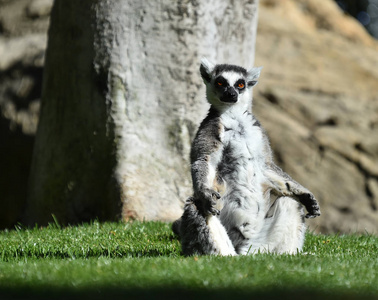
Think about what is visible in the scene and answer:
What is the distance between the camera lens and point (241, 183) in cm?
578

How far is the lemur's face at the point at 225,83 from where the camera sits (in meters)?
5.92

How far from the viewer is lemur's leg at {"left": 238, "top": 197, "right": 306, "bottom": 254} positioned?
5840 mm

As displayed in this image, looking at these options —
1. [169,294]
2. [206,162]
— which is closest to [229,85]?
[206,162]

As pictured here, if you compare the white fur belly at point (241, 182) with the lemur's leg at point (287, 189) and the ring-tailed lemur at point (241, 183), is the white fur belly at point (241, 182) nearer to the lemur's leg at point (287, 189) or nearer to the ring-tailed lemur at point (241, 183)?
the ring-tailed lemur at point (241, 183)

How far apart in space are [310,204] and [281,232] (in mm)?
377

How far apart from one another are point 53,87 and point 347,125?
5655mm

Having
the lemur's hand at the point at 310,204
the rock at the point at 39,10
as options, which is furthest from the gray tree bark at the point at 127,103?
the lemur's hand at the point at 310,204

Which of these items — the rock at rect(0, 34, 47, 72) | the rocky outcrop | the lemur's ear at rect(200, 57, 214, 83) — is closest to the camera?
the lemur's ear at rect(200, 57, 214, 83)

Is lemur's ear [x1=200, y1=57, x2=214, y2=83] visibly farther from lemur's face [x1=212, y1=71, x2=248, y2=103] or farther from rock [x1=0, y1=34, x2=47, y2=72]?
rock [x1=0, y1=34, x2=47, y2=72]

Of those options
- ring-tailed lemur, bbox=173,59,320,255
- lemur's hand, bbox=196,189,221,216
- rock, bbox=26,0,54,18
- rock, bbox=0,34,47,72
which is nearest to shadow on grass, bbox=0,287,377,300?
lemur's hand, bbox=196,189,221,216

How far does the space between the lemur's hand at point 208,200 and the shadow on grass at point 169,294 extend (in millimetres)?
1261

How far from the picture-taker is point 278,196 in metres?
6.04

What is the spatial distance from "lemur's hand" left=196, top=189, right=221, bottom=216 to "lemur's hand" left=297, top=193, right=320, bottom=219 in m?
0.95

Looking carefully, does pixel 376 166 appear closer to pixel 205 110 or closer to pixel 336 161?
pixel 336 161
